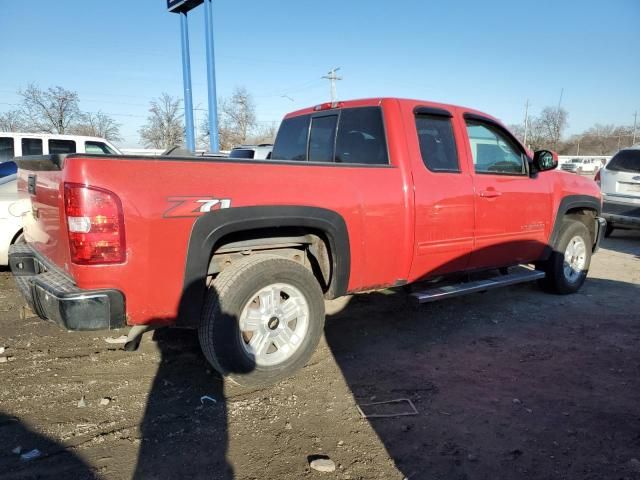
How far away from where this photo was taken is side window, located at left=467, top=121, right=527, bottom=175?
444 cm

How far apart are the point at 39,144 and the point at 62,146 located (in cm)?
86

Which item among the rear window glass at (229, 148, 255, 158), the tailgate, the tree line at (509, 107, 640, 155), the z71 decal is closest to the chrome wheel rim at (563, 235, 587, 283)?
Answer: the z71 decal

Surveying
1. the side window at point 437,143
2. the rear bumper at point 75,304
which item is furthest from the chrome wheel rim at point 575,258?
the rear bumper at point 75,304

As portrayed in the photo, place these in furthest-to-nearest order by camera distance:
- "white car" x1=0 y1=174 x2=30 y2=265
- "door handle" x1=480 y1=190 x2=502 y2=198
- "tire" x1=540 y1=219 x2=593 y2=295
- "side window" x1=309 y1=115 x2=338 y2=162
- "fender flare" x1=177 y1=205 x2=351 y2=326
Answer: "white car" x1=0 y1=174 x2=30 y2=265
"tire" x1=540 y1=219 x2=593 y2=295
"side window" x1=309 y1=115 x2=338 y2=162
"door handle" x1=480 y1=190 x2=502 y2=198
"fender flare" x1=177 y1=205 x2=351 y2=326

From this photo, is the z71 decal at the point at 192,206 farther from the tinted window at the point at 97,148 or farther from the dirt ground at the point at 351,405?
the tinted window at the point at 97,148

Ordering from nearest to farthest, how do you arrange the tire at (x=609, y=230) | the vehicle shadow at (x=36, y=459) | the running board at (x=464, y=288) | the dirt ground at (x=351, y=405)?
1. the vehicle shadow at (x=36, y=459)
2. the dirt ground at (x=351, y=405)
3. the running board at (x=464, y=288)
4. the tire at (x=609, y=230)

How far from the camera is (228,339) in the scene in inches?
117

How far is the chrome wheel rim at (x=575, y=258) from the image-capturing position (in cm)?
555

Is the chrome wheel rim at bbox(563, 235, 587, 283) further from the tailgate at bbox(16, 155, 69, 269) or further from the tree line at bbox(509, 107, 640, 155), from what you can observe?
the tree line at bbox(509, 107, 640, 155)

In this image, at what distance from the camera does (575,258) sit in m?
5.68

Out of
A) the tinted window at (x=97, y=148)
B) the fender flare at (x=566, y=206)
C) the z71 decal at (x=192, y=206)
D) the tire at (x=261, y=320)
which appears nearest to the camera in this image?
the z71 decal at (x=192, y=206)

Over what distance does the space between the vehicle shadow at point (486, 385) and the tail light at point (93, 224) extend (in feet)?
5.84

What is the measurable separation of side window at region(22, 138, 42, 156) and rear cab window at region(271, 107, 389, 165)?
357 inches

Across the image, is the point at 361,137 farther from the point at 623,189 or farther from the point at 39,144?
the point at 39,144
